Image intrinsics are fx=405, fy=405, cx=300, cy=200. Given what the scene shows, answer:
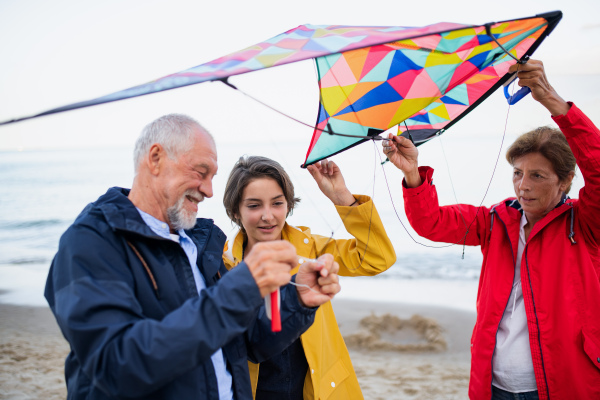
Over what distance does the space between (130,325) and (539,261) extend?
2155 millimetres

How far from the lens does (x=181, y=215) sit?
5.55 feet

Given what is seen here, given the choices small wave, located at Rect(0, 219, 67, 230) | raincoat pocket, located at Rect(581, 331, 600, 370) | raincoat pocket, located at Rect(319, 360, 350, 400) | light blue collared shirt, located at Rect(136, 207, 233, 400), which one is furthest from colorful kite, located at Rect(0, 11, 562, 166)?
small wave, located at Rect(0, 219, 67, 230)

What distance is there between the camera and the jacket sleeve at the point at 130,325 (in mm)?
1196

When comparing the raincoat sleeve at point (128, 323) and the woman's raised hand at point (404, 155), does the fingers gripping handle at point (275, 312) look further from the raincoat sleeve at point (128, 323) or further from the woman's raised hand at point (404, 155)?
the woman's raised hand at point (404, 155)

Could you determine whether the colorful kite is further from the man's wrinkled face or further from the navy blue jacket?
the navy blue jacket

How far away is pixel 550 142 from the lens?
7.88 feet

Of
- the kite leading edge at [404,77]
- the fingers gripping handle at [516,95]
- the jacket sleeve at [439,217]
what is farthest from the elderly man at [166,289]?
the fingers gripping handle at [516,95]

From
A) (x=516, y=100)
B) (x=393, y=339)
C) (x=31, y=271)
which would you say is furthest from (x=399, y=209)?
(x=516, y=100)

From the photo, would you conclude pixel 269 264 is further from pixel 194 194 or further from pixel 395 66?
→ pixel 395 66

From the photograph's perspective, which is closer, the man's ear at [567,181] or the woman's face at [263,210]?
Answer: the man's ear at [567,181]

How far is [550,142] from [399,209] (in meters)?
15.6

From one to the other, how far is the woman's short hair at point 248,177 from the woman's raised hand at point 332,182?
20cm

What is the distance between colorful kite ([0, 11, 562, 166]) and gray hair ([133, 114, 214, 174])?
22 centimetres

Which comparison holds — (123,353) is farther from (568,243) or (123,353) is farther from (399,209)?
(399,209)
